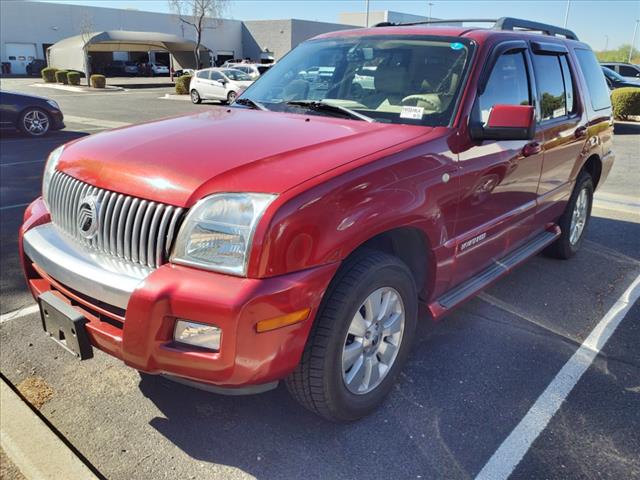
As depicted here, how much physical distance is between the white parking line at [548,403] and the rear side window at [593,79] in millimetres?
1955

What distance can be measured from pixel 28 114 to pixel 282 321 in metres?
12.5

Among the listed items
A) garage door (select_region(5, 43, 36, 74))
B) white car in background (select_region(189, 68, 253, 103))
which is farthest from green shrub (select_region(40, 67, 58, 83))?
white car in background (select_region(189, 68, 253, 103))

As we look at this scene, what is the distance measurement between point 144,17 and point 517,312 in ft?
209

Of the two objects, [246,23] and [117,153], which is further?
[246,23]

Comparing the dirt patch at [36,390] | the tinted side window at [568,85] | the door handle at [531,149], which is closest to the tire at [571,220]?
the tinted side window at [568,85]

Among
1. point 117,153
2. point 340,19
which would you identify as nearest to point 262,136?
point 117,153

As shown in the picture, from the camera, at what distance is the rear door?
13.3ft

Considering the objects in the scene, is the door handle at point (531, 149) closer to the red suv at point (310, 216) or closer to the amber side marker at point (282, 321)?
the red suv at point (310, 216)

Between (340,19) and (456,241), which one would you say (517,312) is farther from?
(340,19)

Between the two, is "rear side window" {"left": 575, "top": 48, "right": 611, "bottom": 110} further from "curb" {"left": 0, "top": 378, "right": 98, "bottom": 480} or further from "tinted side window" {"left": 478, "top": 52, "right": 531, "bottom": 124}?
"curb" {"left": 0, "top": 378, "right": 98, "bottom": 480}

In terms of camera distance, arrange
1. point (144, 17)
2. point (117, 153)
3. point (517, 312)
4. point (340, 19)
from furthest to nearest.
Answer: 1. point (340, 19)
2. point (144, 17)
3. point (517, 312)
4. point (117, 153)

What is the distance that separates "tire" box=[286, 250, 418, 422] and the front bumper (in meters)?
0.12

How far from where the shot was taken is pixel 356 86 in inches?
141

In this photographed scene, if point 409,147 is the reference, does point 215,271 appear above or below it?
below
